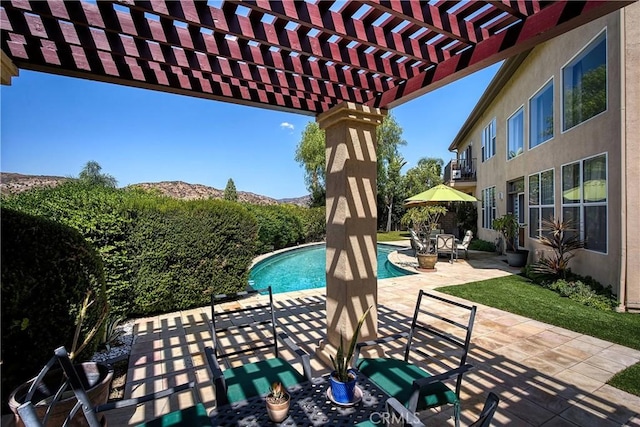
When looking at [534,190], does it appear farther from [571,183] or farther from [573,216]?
[573,216]

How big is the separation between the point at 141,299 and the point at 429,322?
4.88m

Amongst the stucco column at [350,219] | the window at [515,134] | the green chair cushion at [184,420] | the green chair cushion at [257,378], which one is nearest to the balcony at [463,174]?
the window at [515,134]

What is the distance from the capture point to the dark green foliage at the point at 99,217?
176 inches

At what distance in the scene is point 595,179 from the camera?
6.34m

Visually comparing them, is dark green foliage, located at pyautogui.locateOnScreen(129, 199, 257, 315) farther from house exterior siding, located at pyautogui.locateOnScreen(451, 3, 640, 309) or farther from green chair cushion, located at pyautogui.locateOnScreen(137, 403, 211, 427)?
house exterior siding, located at pyautogui.locateOnScreen(451, 3, 640, 309)

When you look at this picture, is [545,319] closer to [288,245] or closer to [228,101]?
[228,101]

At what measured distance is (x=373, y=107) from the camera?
351 cm

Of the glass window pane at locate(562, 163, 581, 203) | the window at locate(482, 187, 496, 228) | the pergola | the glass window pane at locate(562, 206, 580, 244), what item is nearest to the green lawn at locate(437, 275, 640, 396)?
the glass window pane at locate(562, 206, 580, 244)

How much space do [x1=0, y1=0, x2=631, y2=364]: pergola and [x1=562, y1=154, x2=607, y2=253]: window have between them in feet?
18.2

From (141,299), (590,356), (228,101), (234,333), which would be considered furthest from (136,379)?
(590,356)

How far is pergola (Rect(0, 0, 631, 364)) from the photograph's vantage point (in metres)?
2.06

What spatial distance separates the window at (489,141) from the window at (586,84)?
242 inches

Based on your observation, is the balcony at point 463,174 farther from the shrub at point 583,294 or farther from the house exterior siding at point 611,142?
the shrub at point 583,294

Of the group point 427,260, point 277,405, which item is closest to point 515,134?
point 427,260
